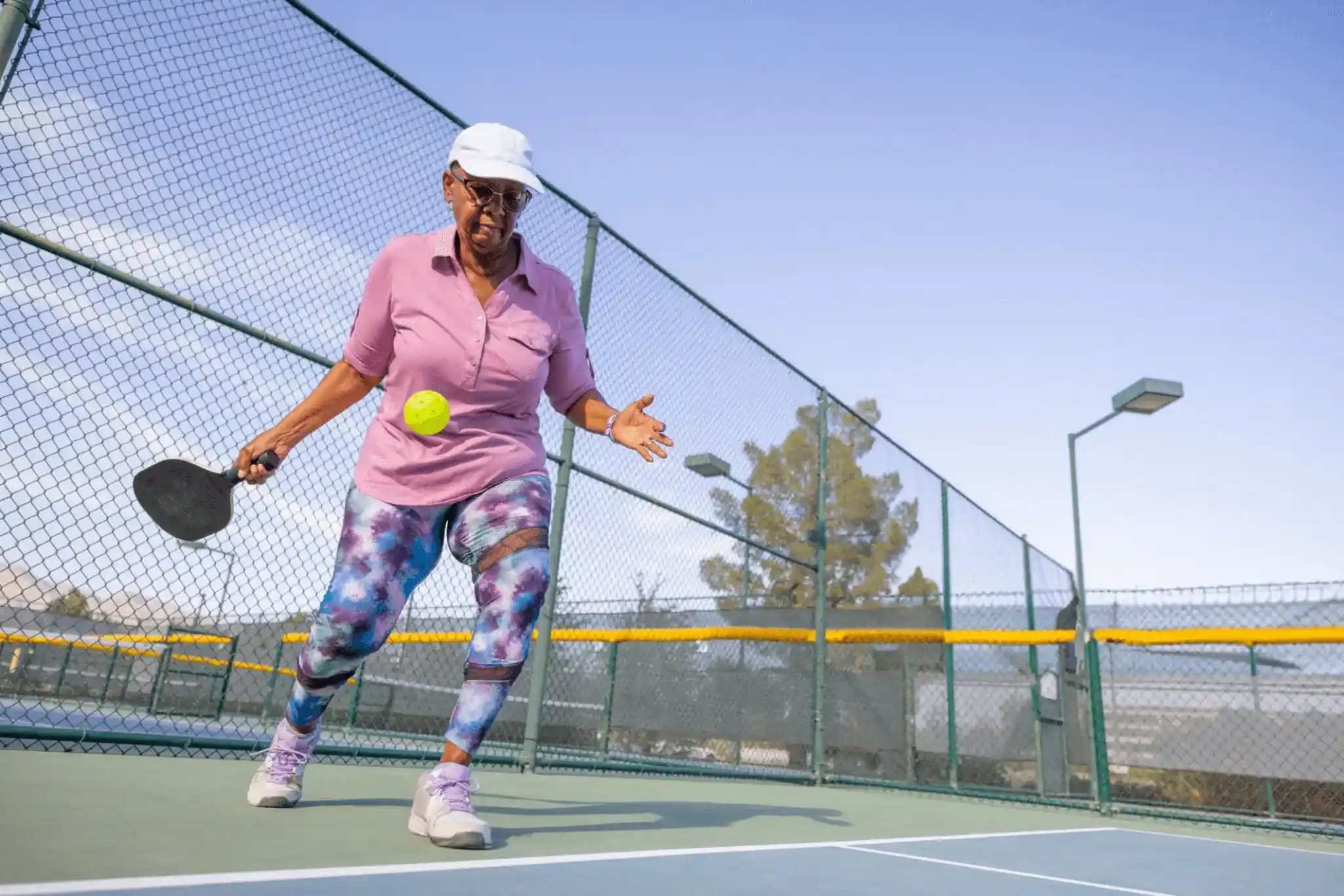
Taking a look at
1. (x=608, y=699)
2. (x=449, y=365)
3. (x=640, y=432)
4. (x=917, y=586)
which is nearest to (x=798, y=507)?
(x=608, y=699)

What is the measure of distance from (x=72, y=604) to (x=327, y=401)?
2169mm

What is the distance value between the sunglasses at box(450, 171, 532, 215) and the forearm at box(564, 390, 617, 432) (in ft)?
2.07

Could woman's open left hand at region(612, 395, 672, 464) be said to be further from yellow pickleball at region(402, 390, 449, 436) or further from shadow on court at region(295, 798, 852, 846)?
shadow on court at region(295, 798, 852, 846)

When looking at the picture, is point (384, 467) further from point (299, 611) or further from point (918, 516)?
point (918, 516)

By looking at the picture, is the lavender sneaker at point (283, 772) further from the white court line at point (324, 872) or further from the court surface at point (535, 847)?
the white court line at point (324, 872)

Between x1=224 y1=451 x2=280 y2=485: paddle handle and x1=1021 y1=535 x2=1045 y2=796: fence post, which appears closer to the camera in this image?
x1=224 y1=451 x2=280 y2=485: paddle handle

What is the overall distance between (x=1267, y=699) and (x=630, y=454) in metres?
6.90

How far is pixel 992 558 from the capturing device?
33.1ft

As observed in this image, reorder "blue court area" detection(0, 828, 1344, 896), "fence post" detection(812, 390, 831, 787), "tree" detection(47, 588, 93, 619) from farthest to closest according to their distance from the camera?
"fence post" detection(812, 390, 831, 787)
"tree" detection(47, 588, 93, 619)
"blue court area" detection(0, 828, 1344, 896)

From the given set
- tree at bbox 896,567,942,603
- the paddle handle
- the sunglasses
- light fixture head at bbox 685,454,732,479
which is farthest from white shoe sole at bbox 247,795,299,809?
tree at bbox 896,567,942,603

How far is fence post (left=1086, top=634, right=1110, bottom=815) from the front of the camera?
21.9 feet

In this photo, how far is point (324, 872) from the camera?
1.52 meters

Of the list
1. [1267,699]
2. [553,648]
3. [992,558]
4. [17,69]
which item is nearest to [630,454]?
[553,648]

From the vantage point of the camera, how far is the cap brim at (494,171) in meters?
2.32
